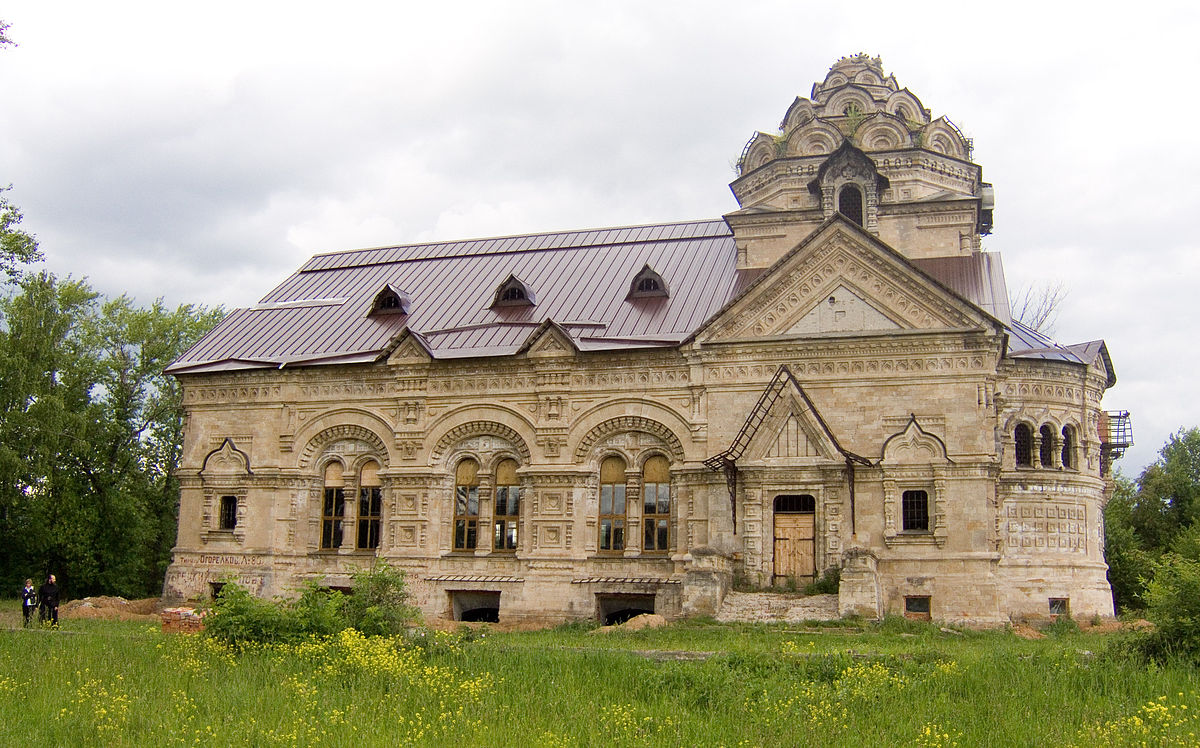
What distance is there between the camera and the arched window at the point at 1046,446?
25.2 m

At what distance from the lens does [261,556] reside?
27.0 m

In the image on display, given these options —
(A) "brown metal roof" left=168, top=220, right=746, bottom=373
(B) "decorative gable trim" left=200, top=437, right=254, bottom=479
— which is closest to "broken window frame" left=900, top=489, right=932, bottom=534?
(A) "brown metal roof" left=168, top=220, right=746, bottom=373

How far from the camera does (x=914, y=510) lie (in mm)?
22750

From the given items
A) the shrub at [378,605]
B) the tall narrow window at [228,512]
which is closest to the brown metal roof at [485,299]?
the tall narrow window at [228,512]

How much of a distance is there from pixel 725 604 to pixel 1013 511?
792 cm

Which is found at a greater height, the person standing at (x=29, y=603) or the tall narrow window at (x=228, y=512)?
the tall narrow window at (x=228, y=512)

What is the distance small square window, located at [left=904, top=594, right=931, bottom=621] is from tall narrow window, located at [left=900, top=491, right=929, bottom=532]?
1.43 m

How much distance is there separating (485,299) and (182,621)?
551 inches

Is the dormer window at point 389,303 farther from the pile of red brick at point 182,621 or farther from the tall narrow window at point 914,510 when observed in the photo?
the tall narrow window at point 914,510

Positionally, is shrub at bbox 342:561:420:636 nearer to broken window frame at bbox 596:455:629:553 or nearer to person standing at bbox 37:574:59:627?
broken window frame at bbox 596:455:629:553

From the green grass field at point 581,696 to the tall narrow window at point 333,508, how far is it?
10.7 metres

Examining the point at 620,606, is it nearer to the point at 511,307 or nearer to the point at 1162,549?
the point at 511,307

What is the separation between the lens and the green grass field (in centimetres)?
1095

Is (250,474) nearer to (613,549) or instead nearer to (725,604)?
(613,549)
